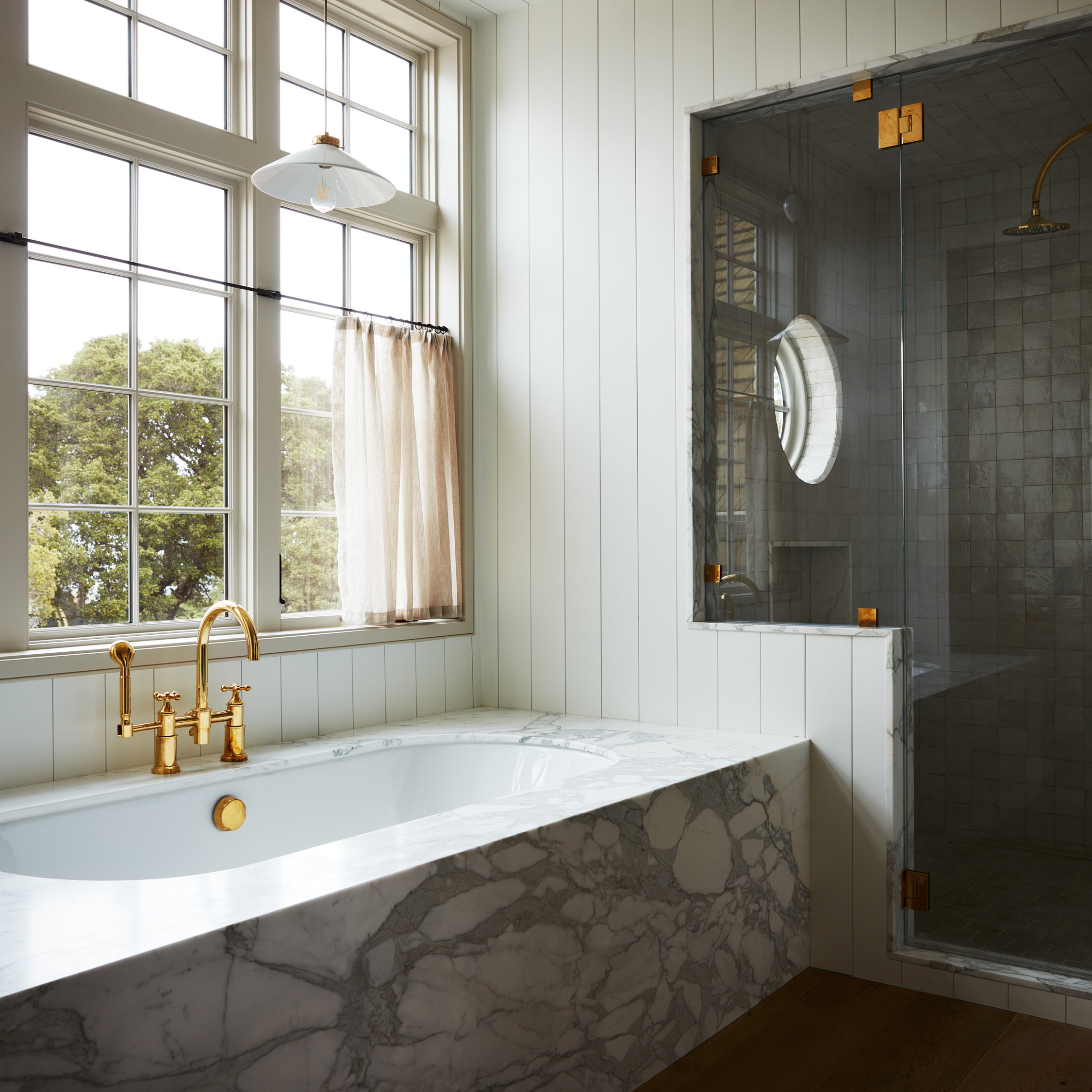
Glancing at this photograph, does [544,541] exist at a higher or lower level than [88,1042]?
higher

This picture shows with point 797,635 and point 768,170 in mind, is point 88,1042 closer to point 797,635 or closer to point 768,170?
point 797,635

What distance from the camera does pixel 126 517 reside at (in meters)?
2.59

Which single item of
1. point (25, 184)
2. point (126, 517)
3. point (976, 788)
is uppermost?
point (25, 184)

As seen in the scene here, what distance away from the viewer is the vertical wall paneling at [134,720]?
2.39m

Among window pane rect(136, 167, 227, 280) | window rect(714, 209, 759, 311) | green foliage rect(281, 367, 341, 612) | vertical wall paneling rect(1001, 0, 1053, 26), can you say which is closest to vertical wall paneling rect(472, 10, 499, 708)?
green foliage rect(281, 367, 341, 612)

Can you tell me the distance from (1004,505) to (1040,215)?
2.30ft

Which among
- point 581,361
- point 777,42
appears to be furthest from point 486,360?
point 777,42

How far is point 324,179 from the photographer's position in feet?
6.95

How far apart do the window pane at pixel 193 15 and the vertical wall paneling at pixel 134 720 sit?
1.74 metres

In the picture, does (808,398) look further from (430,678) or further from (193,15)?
(193,15)

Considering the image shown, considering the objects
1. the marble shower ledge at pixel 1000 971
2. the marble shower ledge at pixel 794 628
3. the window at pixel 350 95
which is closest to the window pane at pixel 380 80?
A: the window at pixel 350 95

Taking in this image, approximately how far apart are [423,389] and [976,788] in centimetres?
200

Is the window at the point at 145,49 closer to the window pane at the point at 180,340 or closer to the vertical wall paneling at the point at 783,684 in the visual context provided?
the window pane at the point at 180,340

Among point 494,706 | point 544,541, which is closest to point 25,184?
point 544,541
